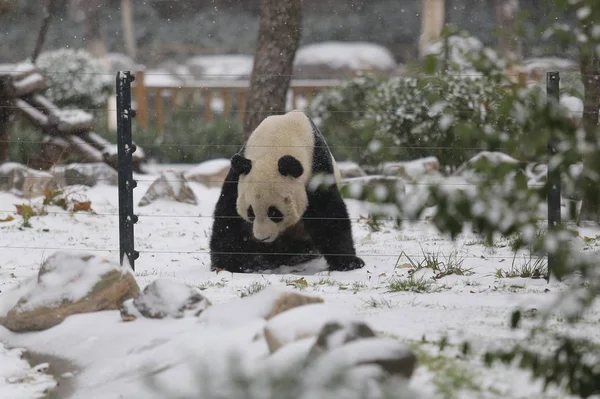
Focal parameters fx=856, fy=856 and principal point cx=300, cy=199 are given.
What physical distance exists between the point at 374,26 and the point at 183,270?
24910 millimetres

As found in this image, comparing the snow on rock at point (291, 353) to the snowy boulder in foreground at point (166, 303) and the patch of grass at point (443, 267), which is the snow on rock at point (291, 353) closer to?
the snowy boulder in foreground at point (166, 303)

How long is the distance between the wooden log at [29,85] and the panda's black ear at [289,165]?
6453mm

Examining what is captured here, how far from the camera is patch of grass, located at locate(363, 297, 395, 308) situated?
4629mm

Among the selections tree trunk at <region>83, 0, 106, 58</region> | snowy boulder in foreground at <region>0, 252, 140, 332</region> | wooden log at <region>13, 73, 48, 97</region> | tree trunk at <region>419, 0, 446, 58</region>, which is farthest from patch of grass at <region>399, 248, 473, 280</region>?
tree trunk at <region>83, 0, 106, 58</region>

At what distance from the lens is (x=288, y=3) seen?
939 centimetres

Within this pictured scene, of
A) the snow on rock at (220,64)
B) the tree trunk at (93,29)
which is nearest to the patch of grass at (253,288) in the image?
the snow on rock at (220,64)

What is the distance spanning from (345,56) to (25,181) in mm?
20309

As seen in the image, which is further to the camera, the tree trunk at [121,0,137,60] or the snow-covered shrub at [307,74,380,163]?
Result: the tree trunk at [121,0,137,60]

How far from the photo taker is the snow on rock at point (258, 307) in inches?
152

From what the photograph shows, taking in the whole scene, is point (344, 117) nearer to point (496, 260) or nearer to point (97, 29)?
point (496, 260)

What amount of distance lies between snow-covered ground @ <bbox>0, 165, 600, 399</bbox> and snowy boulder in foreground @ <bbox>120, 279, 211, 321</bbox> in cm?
6

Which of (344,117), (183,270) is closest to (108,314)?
(183,270)

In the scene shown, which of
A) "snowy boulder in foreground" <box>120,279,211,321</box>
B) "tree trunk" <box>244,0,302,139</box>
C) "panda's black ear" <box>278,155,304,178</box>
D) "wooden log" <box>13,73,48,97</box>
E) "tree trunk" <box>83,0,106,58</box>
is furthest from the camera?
"tree trunk" <box>83,0,106,58</box>

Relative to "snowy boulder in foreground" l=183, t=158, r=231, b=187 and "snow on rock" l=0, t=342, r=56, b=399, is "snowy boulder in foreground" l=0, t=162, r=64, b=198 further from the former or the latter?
"snow on rock" l=0, t=342, r=56, b=399
